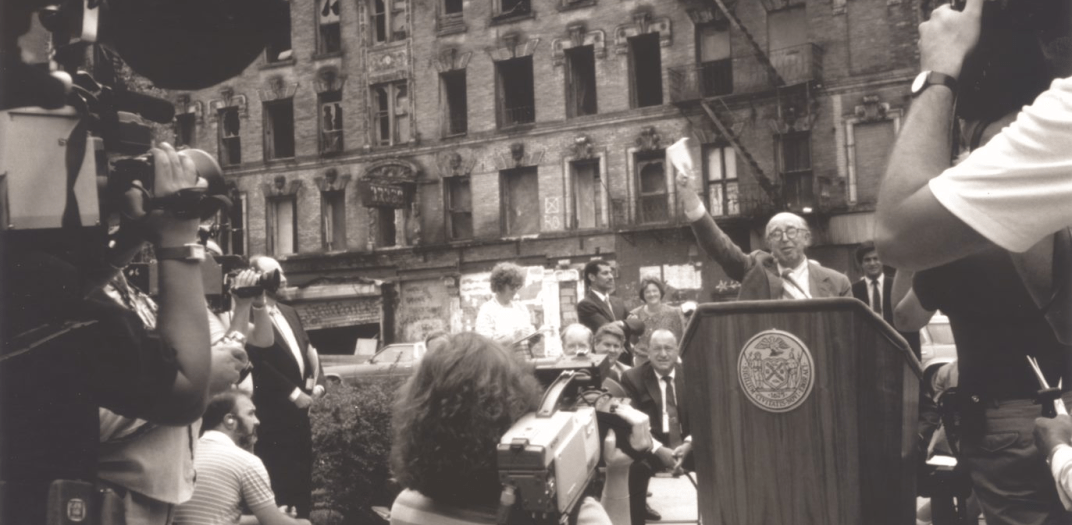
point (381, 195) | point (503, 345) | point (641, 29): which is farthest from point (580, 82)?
point (503, 345)

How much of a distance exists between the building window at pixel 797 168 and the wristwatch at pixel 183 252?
2834 centimetres

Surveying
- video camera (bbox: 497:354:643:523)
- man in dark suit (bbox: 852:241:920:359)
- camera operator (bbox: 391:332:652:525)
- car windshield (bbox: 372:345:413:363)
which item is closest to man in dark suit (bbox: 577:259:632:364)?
man in dark suit (bbox: 852:241:920:359)

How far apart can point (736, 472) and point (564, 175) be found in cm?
2970

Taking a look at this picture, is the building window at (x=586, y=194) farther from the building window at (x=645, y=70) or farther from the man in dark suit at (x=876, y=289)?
the man in dark suit at (x=876, y=289)

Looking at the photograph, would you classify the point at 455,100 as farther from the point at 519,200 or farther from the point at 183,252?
the point at 183,252

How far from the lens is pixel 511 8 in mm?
34781

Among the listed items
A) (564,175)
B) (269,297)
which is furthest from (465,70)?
(269,297)

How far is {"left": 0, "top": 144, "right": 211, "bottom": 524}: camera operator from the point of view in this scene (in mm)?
2064

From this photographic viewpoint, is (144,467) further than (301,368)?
No

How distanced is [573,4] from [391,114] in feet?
23.8

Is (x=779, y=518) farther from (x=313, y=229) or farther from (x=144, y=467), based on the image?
(x=313, y=229)

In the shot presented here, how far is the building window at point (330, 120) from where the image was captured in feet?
123

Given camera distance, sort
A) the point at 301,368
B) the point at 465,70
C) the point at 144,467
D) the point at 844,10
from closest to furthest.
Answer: the point at 144,467, the point at 301,368, the point at 844,10, the point at 465,70

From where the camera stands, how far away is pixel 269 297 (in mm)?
7188
